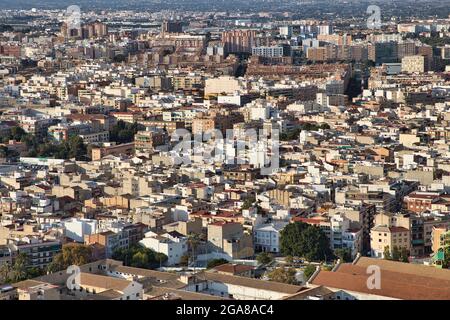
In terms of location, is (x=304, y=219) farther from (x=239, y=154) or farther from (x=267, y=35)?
(x=267, y=35)

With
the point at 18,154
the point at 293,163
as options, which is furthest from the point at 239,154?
the point at 18,154

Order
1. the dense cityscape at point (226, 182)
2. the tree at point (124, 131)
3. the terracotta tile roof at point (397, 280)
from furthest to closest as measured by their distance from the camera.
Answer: the tree at point (124, 131) → the dense cityscape at point (226, 182) → the terracotta tile roof at point (397, 280)

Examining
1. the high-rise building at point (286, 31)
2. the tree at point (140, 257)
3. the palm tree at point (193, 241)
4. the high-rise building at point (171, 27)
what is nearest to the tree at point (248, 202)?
the palm tree at point (193, 241)

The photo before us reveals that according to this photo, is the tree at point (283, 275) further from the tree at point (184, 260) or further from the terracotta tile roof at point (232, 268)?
the tree at point (184, 260)

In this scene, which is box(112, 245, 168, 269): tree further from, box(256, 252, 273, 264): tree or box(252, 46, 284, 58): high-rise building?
box(252, 46, 284, 58): high-rise building

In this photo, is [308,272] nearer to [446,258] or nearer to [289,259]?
[289,259]
